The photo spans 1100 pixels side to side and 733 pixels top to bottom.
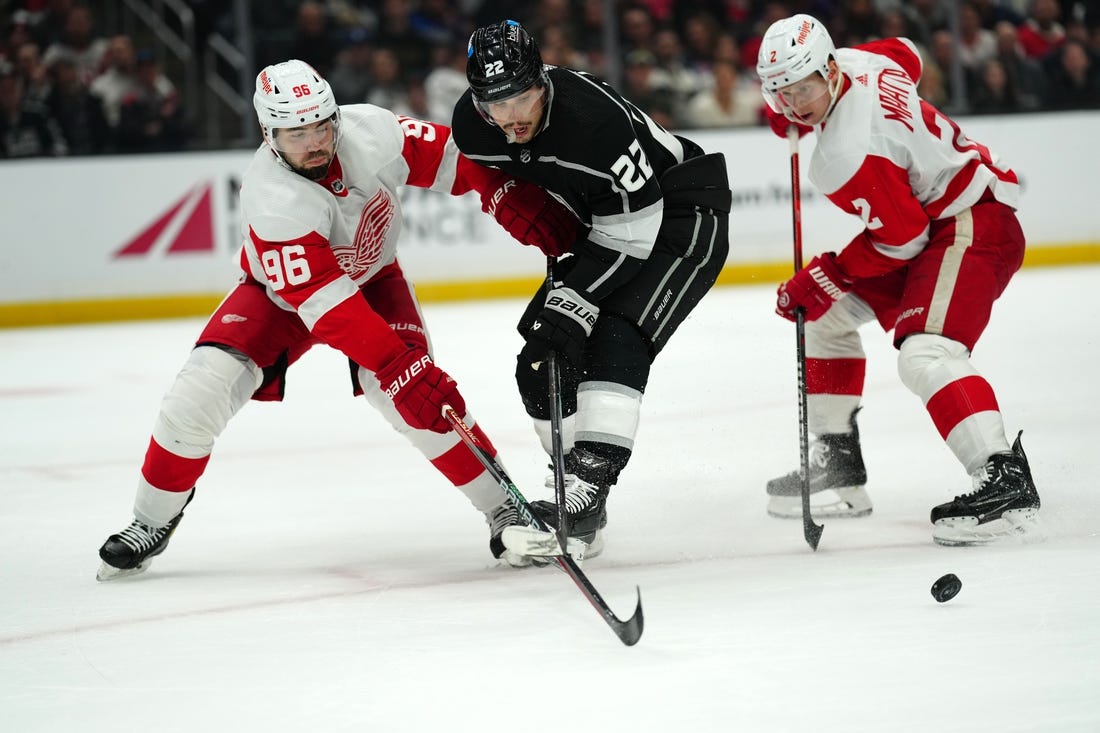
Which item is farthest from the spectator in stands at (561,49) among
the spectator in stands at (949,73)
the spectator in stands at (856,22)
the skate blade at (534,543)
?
the skate blade at (534,543)

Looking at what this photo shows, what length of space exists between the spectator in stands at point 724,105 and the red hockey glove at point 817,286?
5184mm

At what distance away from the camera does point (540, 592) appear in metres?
2.70

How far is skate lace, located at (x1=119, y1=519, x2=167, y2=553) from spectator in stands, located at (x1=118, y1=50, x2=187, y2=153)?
5124mm

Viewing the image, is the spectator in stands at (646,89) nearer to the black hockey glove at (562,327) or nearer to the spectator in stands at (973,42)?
the spectator in stands at (973,42)

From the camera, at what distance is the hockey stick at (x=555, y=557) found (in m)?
2.28

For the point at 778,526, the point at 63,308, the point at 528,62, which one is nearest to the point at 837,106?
the point at 528,62

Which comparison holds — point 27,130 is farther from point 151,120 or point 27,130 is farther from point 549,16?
point 549,16

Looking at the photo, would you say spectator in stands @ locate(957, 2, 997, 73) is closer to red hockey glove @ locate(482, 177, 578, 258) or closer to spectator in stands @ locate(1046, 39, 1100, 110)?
spectator in stands @ locate(1046, 39, 1100, 110)

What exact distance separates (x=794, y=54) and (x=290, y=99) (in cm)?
→ 103

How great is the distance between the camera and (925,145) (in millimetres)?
3039

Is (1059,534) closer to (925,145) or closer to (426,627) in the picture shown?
(925,145)

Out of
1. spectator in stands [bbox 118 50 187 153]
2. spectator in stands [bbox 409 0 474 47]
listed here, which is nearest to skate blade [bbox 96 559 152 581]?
spectator in stands [bbox 118 50 187 153]

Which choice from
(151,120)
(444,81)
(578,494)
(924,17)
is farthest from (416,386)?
(924,17)

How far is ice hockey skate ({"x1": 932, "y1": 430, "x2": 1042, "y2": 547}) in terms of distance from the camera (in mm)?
2898
